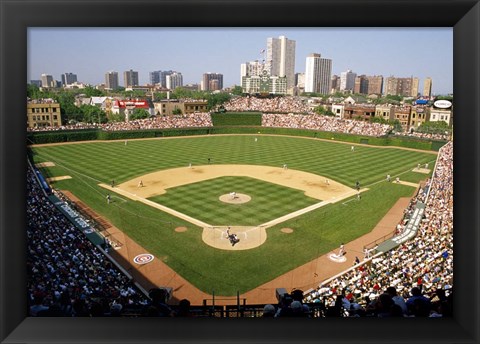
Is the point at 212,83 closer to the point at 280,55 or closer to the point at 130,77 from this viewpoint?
the point at 130,77

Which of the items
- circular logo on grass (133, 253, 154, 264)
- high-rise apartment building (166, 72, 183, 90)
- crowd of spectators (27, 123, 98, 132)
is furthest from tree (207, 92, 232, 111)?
circular logo on grass (133, 253, 154, 264)

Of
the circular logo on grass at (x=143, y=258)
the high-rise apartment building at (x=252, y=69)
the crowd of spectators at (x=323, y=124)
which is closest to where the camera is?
the circular logo on grass at (x=143, y=258)

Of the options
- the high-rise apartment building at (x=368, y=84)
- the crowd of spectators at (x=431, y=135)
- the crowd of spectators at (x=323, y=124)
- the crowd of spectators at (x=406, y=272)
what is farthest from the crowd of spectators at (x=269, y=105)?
the crowd of spectators at (x=406, y=272)

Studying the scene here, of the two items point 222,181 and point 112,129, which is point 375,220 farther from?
point 112,129

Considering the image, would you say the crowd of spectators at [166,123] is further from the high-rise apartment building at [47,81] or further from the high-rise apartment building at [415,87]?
the high-rise apartment building at [415,87]
